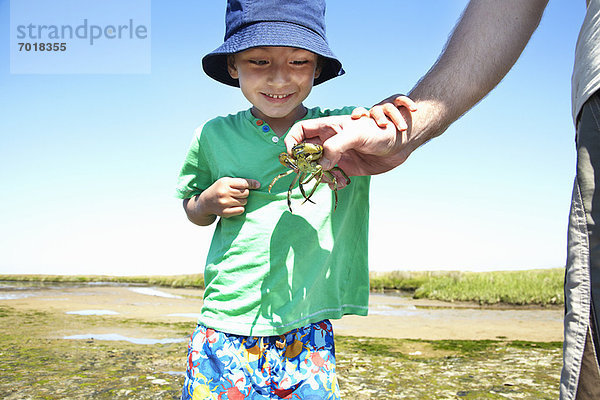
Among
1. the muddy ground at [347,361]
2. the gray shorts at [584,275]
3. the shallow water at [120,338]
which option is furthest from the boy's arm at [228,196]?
the shallow water at [120,338]

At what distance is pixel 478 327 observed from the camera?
23.8 feet

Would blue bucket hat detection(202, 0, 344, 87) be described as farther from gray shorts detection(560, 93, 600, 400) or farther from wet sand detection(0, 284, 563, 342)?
wet sand detection(0, 284, 563, 342)

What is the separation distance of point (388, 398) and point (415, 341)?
2.39 metres

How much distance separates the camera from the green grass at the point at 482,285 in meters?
10.7

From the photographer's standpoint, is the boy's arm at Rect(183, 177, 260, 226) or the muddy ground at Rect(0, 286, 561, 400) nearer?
the boy's arm at Rect(183, 177, 260, 226)

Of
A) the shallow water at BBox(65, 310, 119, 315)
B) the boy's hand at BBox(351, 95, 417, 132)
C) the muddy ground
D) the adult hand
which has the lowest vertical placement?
the shallow water at BBox(65, 310, 119, 315)

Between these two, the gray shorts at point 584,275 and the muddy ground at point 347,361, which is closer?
the gray shorts at point 584,275

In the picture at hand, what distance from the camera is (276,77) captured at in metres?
2.14

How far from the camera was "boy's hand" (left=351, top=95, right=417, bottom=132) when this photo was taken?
1.66 m

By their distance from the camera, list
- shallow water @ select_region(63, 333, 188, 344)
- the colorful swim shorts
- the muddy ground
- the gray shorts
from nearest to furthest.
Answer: the gray shorts
the colorful swim shorts
the muddy ground
shallow water @ select_region(63, 333, 188, 344)

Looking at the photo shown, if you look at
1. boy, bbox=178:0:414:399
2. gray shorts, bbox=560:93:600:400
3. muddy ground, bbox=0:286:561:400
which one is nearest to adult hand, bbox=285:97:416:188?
boy, bbox=178:0:414:399

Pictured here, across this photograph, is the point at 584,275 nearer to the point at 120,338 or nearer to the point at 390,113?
the point at 390,113

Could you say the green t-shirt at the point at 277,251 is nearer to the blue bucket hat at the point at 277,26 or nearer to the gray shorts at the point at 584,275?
the blue bucket hat at the point at 277,26

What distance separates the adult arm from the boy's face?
1.52 feet
